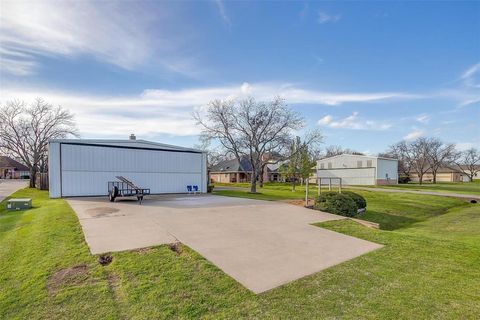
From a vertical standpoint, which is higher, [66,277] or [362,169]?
[362,169]

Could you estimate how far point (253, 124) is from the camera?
23531 millimetres

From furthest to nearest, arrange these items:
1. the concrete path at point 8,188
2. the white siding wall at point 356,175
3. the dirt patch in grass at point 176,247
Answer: the white siding wall at point 356,175, the concrete path at point 8,188, the dirt patch in grass at point 176,247

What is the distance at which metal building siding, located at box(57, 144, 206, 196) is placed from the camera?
15.3 metres

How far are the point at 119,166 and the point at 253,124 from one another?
1160cm

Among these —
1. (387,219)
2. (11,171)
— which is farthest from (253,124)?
(11,171)

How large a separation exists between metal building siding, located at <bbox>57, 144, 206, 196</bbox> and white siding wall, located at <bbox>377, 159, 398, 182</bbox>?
87.1 ft

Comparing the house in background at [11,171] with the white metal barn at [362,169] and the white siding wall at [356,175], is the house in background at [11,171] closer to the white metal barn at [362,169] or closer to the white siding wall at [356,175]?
the white metal barn at [362,169]

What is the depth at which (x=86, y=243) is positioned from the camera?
17.7 ft

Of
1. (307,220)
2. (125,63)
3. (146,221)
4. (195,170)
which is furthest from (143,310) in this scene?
(195,170)

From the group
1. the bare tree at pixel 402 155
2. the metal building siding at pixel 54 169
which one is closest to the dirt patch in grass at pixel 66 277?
the metal building siding at pixel 54 169

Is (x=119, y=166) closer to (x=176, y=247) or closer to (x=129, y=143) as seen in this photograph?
(x=129, y=143)

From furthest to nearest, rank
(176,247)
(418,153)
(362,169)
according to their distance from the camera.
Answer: (418,153), (362,169), (176,247)

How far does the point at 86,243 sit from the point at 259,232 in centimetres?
391

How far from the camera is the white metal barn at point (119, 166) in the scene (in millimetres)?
Answer: 14961
